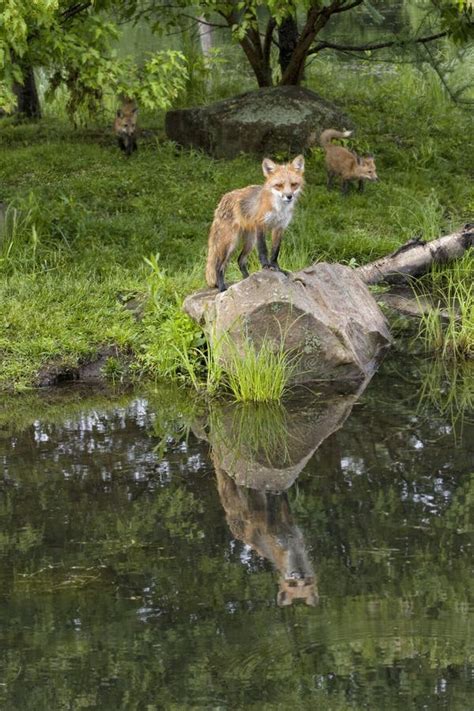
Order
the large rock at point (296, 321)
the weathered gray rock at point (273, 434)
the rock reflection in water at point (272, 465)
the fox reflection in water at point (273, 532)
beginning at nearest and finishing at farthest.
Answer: the fox reflection in water at point (273, 532) → the rock reflection in water at point (272, 465) → the weathered gray rock at point (273, 434) → the large rock at point (296, 321)

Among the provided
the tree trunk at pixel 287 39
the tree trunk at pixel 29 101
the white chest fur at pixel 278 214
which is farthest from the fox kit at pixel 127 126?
the white chest fur at pixel 278 214

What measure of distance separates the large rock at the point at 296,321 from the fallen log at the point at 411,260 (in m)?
1.56

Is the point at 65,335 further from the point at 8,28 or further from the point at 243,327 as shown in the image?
the point at 8,28

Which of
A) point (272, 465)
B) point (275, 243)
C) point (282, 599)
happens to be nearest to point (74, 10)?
point (275, 243)

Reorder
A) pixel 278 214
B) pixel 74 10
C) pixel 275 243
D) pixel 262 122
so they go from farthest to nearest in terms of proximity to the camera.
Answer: pixel 262 122
pixel 74 10
pixel 275 243
pixel 278 214

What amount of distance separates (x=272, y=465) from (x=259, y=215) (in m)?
2.38

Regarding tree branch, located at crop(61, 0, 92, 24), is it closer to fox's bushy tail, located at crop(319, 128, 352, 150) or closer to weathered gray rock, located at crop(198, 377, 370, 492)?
fox's bushy tail, located at crop(319, 128, 352, 150)

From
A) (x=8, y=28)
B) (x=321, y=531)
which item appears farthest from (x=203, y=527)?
(x=8, y=28)

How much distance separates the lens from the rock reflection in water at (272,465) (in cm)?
668

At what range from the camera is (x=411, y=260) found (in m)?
11.9

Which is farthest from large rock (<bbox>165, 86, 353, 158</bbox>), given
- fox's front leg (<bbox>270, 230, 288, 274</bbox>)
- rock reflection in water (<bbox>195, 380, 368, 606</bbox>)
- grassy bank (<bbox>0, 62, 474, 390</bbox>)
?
rock reflection in water (<bbox>195, 380, 368, 606</bbox>)

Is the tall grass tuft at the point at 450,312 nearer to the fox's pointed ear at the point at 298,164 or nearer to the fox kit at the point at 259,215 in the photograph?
the fox kit at the point at 259,215

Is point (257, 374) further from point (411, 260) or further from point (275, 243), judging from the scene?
point (411, 260)

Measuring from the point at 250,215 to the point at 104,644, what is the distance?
485cm
